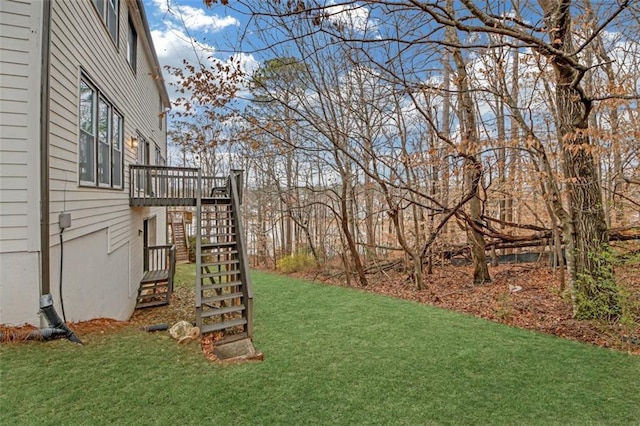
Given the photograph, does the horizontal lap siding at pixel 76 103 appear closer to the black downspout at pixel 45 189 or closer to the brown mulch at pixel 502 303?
the black downspout at pixel 45 189

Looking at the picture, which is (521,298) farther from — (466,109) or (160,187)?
(160,187)

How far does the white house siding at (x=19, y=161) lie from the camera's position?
341cm

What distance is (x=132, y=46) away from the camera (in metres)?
8.60

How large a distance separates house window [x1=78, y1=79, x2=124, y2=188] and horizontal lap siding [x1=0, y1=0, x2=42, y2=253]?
1272 millimetres

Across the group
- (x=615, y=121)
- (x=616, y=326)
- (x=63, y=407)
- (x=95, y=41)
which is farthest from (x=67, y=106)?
(x=615, y=121)

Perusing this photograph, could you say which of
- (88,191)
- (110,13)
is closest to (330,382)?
(88,191)

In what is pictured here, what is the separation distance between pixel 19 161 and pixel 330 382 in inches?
155

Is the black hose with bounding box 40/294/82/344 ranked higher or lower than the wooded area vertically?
lower

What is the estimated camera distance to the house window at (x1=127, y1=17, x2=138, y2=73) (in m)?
8.25

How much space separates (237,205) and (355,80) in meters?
4.98

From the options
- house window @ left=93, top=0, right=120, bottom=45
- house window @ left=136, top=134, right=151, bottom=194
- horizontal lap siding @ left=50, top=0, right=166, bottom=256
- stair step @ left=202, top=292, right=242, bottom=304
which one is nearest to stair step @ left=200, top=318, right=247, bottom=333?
stair step @ left=202, top=292, right=242, bottom=304

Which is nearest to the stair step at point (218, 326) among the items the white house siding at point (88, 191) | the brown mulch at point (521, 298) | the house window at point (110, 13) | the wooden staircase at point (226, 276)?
the wooden staircase at point (226, 276)

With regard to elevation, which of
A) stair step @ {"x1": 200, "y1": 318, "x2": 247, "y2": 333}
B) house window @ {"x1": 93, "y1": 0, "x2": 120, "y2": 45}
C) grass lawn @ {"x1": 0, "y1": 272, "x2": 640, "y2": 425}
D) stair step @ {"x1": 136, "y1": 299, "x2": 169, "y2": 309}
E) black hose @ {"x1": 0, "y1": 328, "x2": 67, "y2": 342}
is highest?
house window @ {"x1": 93, "y1": 0, "x2": 120, "y2": 45}

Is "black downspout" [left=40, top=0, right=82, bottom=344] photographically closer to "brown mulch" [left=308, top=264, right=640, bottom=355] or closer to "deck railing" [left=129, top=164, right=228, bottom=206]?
"deck railing" [left=129, top=164, right=228, bottom=206]
